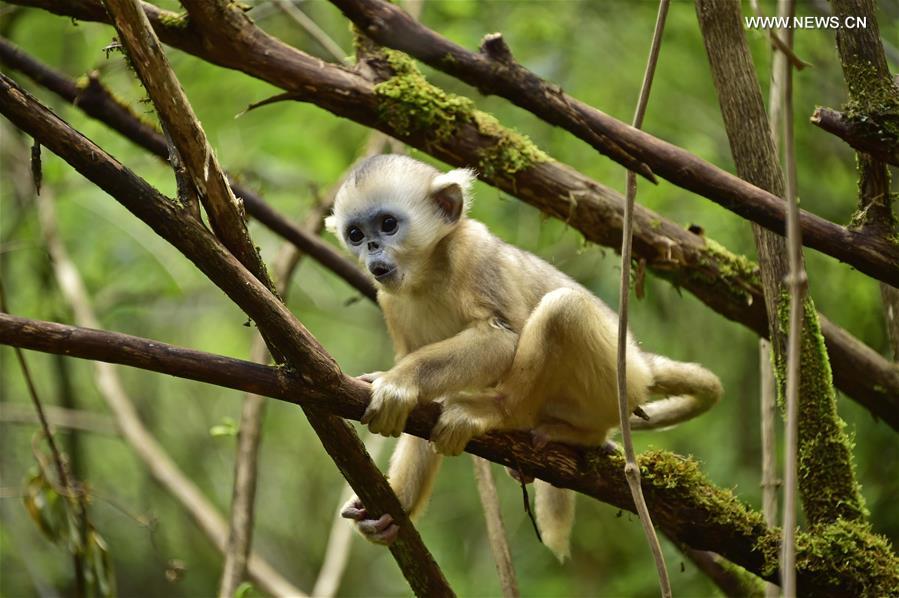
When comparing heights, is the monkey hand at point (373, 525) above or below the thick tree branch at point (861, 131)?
below

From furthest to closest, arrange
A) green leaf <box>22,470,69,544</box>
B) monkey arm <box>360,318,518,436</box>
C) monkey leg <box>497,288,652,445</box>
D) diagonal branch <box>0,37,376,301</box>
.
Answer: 1. green leaf <box>22,470,69,544</box>
2. diagonal branch <box>0,37,376,301</box>
3. monkey leg <box>497,288,652,445</box>
4. monkey arm <box>360,318,518,436</box>

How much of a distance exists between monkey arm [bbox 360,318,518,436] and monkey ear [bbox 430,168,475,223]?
62 cm

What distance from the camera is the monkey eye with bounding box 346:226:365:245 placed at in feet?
14.8

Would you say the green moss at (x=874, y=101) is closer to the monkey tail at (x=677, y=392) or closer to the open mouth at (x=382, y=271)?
the monkey tail at (x=677, y=392)

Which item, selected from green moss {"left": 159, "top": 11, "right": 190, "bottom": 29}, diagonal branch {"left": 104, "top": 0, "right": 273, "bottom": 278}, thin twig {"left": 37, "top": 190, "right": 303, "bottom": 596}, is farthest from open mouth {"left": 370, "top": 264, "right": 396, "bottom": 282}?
thin twig {"left": 37, "top": 190, "right": 303, "bottom": 596}

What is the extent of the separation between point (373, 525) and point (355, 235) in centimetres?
138

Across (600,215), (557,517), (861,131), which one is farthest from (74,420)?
(861,131)

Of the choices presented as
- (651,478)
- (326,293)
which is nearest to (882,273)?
(651,478)

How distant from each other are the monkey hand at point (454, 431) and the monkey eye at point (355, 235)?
1.04 meters

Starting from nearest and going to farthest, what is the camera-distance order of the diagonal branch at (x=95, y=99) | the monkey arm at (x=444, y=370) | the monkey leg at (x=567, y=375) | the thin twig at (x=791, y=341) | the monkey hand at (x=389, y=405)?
1. the thin twig at (x=791, y=341)
2. the monkey hand at (x=389, y=405)
3. the monkey arm at (x=444, y=370)
4. the monkey leg at (x=567, y=375)
5. the diagonal branch at (x=95, y=99)

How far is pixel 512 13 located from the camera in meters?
7.49

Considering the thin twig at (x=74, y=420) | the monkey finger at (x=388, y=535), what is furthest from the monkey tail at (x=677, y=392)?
the thin twig at (x=74, y=420)

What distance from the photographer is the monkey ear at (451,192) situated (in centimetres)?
460

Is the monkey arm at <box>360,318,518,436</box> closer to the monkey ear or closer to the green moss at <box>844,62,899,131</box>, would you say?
the monkey ear
